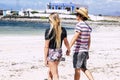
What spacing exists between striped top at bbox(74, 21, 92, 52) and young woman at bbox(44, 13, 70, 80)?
50 cm

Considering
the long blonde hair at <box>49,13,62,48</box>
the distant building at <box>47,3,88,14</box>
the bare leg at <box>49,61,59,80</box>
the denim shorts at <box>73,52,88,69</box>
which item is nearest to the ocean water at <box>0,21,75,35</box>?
the denim shorts at <box>73,52,88,69</box>

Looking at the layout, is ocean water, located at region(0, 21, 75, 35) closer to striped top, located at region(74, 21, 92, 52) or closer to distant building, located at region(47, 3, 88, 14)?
striped top, located at region(74, 21, 92, 52)

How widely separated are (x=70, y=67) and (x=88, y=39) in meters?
4.24

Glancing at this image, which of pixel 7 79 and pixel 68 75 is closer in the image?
pixel 7 79

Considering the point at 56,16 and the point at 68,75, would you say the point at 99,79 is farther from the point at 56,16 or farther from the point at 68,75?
the point at 56,16

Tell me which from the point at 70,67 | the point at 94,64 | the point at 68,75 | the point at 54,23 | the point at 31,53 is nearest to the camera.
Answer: the point at 54,23

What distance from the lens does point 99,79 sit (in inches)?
390

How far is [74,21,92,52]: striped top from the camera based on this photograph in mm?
7535

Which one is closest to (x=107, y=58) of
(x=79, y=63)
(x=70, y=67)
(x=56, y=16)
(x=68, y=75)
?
(x=70, y=67)

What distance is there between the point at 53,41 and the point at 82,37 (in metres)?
0.81

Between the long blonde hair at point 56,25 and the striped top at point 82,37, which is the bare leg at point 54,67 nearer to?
the long blonde hair at point 56,25

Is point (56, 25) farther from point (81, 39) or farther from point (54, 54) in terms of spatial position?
point (81, 39)

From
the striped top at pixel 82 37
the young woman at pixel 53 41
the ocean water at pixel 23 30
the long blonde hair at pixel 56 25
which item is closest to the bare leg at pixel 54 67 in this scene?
the young woman at pixel 53 41

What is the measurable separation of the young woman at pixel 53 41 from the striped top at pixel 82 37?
19.7 inches
